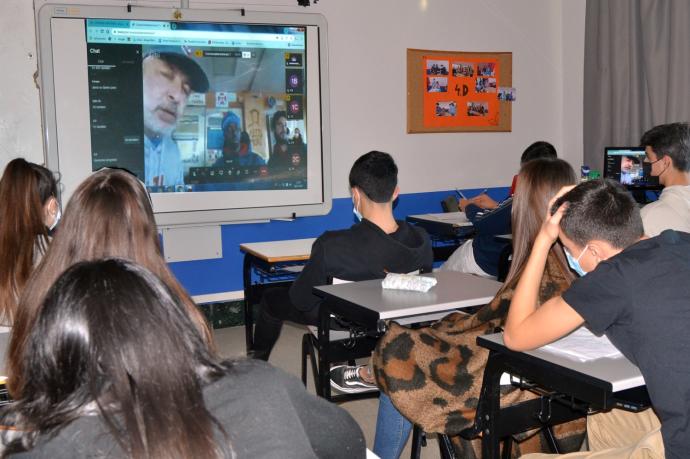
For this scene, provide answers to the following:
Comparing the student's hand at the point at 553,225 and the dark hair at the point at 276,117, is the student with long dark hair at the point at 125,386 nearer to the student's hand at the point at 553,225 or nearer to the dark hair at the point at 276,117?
the student's hand at the point at 553,225

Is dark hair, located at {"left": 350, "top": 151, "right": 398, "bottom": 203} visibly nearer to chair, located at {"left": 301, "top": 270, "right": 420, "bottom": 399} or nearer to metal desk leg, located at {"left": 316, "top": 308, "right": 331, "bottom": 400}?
chair, located at {"left": 301, "top": 270, "right": 420, "bottom": 399}

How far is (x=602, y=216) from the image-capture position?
1877mm

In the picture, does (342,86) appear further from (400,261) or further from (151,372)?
(151,372)

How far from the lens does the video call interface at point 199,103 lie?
452 cm

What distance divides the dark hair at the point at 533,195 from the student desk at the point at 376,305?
12.9 inches

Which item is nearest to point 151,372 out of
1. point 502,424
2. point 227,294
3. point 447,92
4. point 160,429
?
point 160,429

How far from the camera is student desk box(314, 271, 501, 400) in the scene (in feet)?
8.18

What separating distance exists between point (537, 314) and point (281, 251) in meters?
2.41

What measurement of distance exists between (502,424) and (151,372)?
1.39 m

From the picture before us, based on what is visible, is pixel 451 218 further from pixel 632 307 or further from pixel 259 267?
pixel 632 307

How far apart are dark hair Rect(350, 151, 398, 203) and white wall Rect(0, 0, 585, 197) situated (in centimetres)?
216

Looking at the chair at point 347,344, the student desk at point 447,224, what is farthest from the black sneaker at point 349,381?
the student desk at point 447,224

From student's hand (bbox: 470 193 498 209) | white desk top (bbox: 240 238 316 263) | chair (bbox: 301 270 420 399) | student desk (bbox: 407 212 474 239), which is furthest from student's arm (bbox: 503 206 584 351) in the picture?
student's hand (bbox: 470 193 498 209)

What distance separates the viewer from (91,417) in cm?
90
